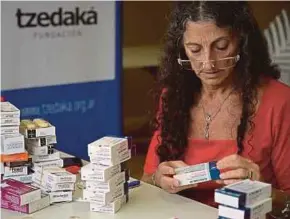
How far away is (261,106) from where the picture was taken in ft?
6.87

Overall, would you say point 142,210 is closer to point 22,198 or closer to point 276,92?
point 22,198

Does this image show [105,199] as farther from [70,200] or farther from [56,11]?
[56,11]

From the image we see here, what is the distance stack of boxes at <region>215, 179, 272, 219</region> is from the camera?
1.41m

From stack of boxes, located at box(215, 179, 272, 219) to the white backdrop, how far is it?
A: 87.2 inches

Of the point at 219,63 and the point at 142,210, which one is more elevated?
the point at 219,63

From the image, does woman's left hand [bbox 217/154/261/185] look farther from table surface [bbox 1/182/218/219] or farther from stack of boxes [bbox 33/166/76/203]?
stack of boxes [bbox 33/166/76/203]

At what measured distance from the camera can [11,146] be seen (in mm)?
1809

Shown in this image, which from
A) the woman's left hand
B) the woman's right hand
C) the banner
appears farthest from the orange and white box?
the banner

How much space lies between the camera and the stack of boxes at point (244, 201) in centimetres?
141

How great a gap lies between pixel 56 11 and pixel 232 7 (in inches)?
65.6

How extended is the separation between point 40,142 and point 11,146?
0.29 feet

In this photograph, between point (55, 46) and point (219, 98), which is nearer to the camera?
point (219, 98)

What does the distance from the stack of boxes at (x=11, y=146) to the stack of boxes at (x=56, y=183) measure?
0.20 feet

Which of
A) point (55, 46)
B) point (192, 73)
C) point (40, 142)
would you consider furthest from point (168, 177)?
point (55, 46)
